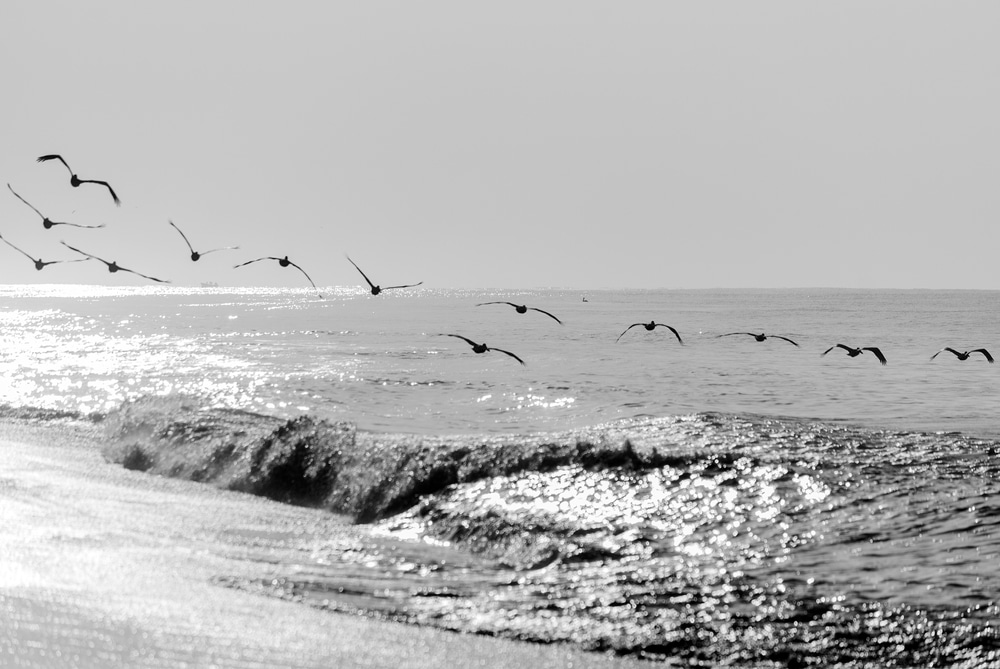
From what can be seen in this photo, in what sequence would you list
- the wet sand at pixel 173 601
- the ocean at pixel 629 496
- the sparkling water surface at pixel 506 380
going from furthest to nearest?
the sparkling water surface at pixel 506 380
the ocean at pixel 629 496
the wet sand at pixel 173 601

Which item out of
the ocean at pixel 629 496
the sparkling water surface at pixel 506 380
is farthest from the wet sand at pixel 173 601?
the sparkling water surface at pixel 506 380

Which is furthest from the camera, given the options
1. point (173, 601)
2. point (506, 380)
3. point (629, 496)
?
→ point (506, 380)

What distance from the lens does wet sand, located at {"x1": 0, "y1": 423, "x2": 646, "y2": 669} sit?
625 centimetres

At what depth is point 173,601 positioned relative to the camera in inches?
286

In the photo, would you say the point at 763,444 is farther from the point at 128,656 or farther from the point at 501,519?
the point at 128,656

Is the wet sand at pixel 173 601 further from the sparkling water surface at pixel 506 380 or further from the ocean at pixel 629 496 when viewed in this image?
the sparkling water surface at pixel 506 380

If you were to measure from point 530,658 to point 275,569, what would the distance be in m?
2.93

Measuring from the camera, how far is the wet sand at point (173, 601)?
6250 mm

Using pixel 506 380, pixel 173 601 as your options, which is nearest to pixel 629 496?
pixel 173 601

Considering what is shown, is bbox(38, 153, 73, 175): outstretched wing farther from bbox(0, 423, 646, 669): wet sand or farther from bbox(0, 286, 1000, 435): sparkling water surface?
bbox(0, 286, 1000, 435): sparkling water surface

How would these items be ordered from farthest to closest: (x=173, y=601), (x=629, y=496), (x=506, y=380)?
(x=506, y=380) < (x=629, y=496) < (x=173, y=601)

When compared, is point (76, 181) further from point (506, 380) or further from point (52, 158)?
point (506, 380)

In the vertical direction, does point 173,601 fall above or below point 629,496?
below

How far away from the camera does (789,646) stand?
6.67 metres
